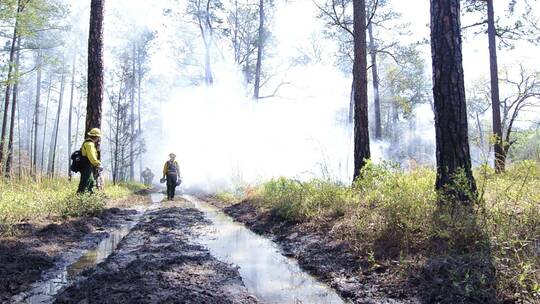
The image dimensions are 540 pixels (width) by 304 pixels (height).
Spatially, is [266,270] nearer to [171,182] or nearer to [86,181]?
[86,181]

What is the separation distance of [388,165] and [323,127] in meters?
23.4

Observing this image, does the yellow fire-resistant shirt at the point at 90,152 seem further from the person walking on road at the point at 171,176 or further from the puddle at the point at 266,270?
the person walking on road at the point at 171,176

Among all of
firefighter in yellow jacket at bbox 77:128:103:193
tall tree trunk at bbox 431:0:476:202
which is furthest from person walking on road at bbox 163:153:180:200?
A: tall tree trunk at bbox 431:0:476:202

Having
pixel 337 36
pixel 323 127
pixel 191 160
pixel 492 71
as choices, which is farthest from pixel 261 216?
pixel 191 160

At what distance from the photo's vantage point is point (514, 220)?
4008mm

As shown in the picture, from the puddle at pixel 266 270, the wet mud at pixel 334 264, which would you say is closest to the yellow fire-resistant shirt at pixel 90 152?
the puddle at pixel 266 270

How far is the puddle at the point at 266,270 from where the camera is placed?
3.69m

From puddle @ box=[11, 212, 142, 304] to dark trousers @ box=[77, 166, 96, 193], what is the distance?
2.79 m

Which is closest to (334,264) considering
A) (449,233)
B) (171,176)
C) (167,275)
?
(449,233)

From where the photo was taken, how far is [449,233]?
3922 mm

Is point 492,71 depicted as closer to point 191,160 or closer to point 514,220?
point 514,220

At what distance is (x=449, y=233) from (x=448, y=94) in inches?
92.1

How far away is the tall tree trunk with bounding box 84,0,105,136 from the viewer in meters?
10.8

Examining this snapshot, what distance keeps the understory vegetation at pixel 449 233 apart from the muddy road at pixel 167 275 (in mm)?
896
